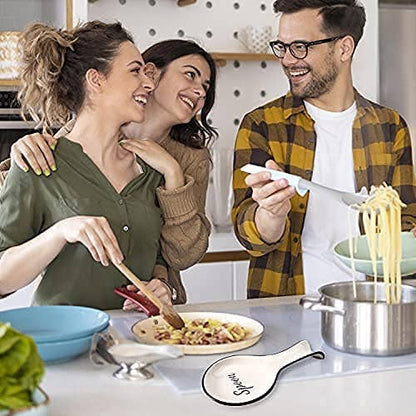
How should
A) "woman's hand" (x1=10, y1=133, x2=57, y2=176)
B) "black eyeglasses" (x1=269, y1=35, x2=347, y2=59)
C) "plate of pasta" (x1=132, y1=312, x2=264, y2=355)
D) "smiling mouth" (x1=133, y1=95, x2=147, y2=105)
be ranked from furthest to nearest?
"black eyeglasses" (x1=269, y1=35, x2=347, y2=59) < "smiling mouth" (x1=133, y1=95, x2=147, y2=105) < "woman's hand" (x1=10, y1=133, x2=57, y2=176) < "plate of pasta" (x1=132, y1=312, x2=264, y2=355)

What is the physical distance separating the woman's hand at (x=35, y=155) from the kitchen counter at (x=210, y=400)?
0.63 metres

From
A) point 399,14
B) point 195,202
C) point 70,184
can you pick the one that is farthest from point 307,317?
point 399,14

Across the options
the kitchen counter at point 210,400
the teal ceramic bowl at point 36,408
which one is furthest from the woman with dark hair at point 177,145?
the teal ceramic bowl at point 36,408

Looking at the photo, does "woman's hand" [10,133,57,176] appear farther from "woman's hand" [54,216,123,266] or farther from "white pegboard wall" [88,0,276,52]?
"white pegboard wall" [88,0,276,52]

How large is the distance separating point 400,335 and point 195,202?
2.63ft

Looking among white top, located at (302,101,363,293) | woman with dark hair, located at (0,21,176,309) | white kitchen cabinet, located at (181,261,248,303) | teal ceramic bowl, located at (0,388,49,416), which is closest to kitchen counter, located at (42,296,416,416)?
teal ceramic bowl, located at (0,388,49,416)

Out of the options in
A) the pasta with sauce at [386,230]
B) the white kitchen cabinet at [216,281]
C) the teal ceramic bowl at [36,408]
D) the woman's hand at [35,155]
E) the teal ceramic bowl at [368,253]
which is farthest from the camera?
the white kitchen cabinet at [216,281]

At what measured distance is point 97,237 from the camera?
1.56 metres

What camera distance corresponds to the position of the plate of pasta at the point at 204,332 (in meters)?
1.49

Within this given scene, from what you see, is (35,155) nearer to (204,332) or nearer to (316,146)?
(204,332)

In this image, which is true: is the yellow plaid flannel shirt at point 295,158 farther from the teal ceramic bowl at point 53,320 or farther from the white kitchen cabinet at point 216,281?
the white kitchen cabinet at point 216,281

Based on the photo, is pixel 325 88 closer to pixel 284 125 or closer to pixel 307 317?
pixel 284 125

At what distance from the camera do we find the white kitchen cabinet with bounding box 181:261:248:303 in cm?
334

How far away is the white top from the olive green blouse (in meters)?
0.56
